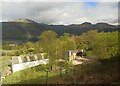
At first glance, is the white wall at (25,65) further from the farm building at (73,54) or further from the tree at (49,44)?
the farm building at (73,54)

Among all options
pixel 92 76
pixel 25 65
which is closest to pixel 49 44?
pixel 25 65

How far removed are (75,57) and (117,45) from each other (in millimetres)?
14992

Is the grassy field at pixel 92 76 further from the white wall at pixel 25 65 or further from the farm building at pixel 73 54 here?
the farm building at pixel 73 54

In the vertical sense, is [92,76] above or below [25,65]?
above

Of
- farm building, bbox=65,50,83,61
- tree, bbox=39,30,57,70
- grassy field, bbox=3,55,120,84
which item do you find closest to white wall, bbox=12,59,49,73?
tree, bbox=39,30,57,70

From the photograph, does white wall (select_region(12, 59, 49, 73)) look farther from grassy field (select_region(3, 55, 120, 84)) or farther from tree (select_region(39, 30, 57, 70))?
grassy field (select_region(3, 55, 120, 84))

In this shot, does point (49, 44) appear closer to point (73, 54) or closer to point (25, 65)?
point (25, 65)

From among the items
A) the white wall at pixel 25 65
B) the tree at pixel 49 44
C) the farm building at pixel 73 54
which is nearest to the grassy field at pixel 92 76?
the tree at pixel 49 44

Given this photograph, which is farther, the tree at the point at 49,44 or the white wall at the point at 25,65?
→ the white wall at the point at 25,65

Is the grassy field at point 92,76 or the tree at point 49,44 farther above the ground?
the tree at point 49,44

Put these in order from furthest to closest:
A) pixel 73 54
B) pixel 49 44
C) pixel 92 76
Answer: pixel 73 54 → pixel 49 44 → pixel 92 76

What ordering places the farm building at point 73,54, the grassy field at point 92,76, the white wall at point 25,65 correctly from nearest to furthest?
the grassy field at point 92,76 < the white wall at point 25,65 < the farm building at point 73,54

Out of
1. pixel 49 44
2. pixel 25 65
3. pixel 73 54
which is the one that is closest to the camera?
pixel 49 44

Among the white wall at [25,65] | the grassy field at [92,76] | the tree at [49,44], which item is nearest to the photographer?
the grassy field at [92,76]
